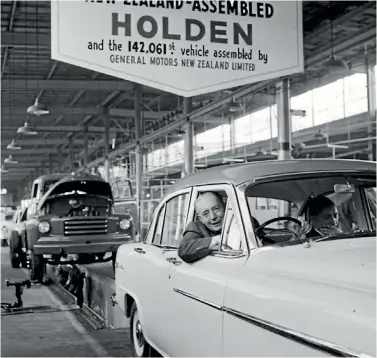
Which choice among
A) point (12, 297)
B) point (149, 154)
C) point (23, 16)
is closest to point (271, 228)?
point (12, 297)

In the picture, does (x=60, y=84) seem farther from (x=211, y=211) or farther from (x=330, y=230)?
(x=330, y=230)

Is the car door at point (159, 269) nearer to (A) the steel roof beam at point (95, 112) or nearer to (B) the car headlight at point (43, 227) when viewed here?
(B) the car headlight at point (43, 227)

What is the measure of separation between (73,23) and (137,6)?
0.57m

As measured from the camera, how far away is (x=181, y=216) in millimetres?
4211

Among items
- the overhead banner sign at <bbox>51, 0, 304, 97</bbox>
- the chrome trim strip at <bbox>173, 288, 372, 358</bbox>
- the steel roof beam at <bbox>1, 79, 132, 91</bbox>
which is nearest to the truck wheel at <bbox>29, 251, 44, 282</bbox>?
the overhead banner sign at <bbox>51, 0, 304, 97</bbox>

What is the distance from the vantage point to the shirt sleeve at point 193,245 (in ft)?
11.3

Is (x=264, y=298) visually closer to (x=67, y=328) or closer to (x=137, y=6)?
(x=137, y=6)

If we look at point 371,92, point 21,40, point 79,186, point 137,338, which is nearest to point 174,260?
point 137,338

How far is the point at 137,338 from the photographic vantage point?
4.98 m

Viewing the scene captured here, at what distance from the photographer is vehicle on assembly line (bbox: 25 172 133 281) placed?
10312 mm

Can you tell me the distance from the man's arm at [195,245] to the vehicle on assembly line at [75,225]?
691 cm

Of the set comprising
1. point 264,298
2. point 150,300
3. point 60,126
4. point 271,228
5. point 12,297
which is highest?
point 60,126

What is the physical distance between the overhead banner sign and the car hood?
6.47 meters

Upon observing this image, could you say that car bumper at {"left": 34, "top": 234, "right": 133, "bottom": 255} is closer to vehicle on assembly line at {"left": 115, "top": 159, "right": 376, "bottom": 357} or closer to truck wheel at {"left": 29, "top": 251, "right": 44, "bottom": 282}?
truck wheel at {"left": 29, "top": 251, "right": 44, "bottom": 282}
